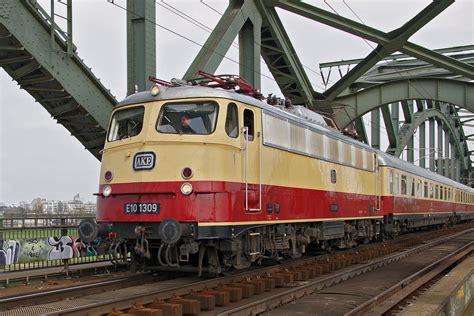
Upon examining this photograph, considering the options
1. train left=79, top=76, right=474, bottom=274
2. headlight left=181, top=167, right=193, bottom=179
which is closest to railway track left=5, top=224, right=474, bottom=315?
train left=79, top=76, right=474, bottom=274

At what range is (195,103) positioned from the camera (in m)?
10.1

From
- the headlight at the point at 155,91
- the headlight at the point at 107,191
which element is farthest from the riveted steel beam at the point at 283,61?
the headlight at the point at 107,191

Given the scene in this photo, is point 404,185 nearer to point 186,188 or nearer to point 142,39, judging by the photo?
point 142,39

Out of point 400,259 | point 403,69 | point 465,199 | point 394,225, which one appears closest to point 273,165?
point 400,259

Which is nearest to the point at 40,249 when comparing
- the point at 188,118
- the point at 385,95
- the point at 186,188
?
the point at 186,188

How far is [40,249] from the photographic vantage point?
1238 centimetres

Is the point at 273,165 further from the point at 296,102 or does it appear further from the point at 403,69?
the point at 403,69

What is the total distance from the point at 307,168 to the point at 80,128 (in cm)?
812

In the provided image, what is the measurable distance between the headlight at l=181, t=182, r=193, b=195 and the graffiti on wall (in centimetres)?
367

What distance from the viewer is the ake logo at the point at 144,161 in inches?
383

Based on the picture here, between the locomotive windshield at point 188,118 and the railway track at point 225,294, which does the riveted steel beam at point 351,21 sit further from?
the locomotive windshield at point 188,118

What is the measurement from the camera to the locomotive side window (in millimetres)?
9984

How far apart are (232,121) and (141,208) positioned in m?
2.39

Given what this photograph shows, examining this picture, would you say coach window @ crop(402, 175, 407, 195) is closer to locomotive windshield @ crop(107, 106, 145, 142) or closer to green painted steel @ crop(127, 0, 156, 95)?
green painted steel @ crop(127, 0, 156, 95)
